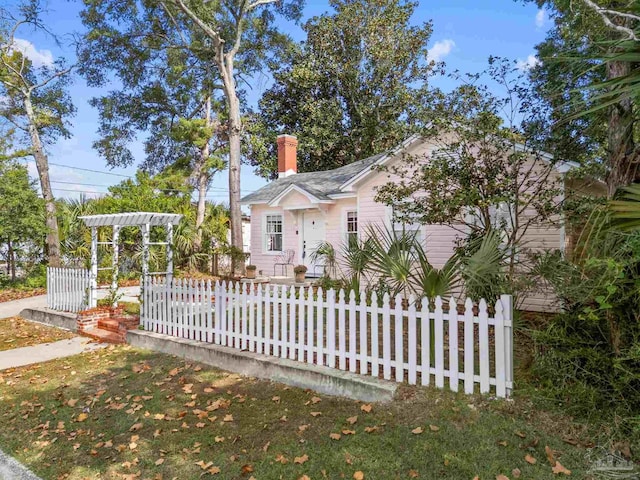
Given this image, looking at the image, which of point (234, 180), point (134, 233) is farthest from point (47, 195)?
point (234, 180)

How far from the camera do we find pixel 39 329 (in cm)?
920

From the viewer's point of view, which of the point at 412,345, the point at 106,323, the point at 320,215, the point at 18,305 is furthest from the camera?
the point at 320,215

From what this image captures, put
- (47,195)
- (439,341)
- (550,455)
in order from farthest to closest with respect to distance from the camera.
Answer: (47,195)
(439,341)
(550,455)

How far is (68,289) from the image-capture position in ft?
31.4

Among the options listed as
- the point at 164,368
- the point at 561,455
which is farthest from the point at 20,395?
the point at 561,455

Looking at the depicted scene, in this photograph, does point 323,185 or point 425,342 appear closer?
point 425,342

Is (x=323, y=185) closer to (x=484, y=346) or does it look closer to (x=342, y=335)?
(x=342, y=335)

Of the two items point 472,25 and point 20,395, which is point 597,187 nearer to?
point 472,25

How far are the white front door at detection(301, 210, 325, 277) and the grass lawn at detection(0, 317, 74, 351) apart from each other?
887cm

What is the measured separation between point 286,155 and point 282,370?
1606 cm

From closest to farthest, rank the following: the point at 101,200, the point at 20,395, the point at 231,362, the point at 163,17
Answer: the point at 20,395, the point at 231,362, the point at 101,200, the point at 163,17

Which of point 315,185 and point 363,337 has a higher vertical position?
point 315,185

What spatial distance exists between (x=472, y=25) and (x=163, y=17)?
1730 cm

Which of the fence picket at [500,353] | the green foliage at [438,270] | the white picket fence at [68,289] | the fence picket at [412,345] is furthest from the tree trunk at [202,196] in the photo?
the fence picket at [500,353]
